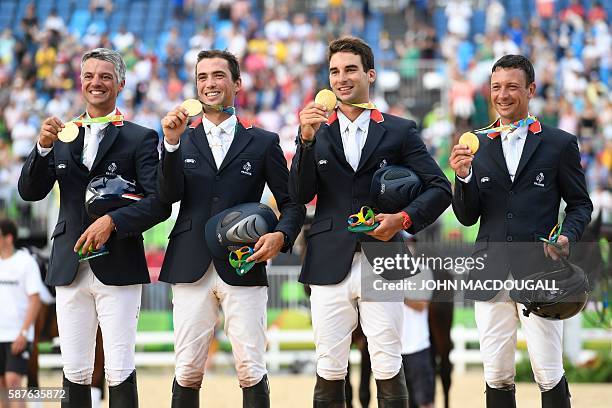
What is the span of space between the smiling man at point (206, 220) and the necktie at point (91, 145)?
18.8 inches

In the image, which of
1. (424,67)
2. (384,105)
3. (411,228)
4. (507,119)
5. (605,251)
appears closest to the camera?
(411,228)

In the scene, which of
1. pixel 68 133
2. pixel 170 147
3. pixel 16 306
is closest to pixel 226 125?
pixel 170 147

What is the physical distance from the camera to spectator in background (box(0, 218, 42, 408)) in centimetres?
941

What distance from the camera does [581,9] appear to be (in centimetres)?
2380

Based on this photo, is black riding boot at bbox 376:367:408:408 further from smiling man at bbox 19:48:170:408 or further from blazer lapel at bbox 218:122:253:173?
blazer lapel at bbox 218:122:253:173

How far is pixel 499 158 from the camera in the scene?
651 centimetres

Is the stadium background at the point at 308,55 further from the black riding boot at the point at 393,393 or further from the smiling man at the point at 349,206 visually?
the black riding boot at the point at 393,393

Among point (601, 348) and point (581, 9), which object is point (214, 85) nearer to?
point (601, 348)

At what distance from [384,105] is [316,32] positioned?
3.39 metres

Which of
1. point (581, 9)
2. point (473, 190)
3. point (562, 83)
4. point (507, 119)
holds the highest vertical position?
point (581, 9)

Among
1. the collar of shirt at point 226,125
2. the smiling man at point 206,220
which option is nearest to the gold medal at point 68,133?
the smiling man at point 206,220

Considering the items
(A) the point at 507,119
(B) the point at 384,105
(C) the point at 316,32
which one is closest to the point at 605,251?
(A) the point at 507,119

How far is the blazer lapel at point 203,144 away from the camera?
6.52 meters

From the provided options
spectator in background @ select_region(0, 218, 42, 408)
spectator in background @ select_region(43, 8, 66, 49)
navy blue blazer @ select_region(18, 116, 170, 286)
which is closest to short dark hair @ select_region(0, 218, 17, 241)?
spectator in background @ select_region(0, 218, 42, 408)
